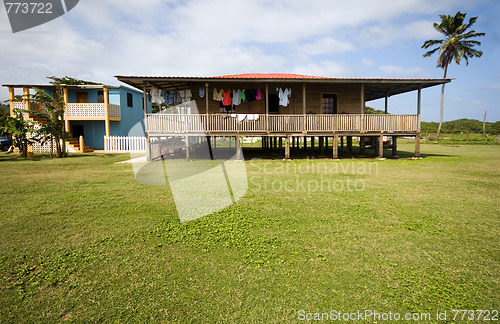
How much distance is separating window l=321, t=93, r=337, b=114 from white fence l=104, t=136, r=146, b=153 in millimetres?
14559

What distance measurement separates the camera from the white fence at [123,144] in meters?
23.0

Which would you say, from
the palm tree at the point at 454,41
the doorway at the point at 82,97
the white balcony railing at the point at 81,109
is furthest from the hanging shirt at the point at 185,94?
the palm tree at the point at 454,41

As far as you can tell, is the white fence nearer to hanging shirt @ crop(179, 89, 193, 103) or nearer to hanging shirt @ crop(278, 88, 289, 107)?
hanging shirt @ crop(179, 89, 193, 103)

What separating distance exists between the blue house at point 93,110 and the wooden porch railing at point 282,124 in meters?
11.1

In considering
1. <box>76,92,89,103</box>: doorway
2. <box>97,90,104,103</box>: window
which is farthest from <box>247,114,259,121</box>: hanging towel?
<box>76,92,89,103</box>: doorway

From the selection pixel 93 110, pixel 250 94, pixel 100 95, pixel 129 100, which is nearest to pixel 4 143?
pixel 100 95

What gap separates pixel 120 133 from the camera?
27.4 meters

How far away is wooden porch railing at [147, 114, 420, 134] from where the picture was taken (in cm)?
1545

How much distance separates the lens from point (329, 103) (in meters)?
19.0

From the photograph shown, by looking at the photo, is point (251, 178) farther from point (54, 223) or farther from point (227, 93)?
point (227, 93)

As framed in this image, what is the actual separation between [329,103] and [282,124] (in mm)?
5001

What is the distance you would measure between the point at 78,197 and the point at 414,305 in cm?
760

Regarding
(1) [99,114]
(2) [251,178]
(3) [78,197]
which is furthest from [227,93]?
(1) [99,114]

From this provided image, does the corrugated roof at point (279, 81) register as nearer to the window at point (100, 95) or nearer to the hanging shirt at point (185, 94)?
the hanging shirt at point (185, 94)
